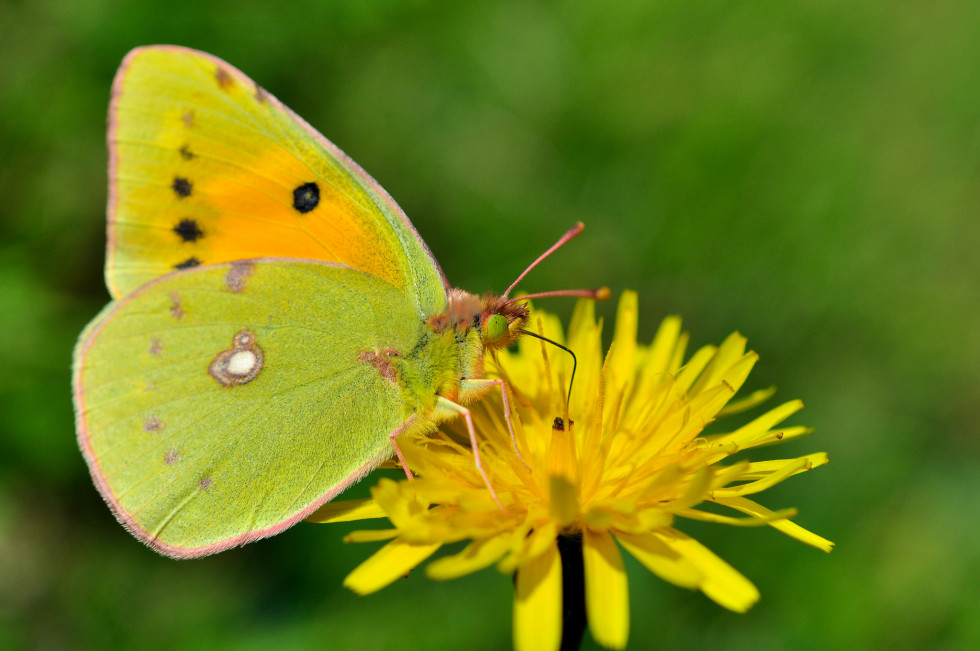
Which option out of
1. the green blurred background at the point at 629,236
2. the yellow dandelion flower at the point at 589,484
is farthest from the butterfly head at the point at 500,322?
the green blurred background at the point at 629,236

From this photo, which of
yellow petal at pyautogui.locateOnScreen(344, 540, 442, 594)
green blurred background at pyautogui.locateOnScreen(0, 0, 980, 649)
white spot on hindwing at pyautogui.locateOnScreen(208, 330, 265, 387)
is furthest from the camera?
green blurred background at pyautogui.locateOnScreen(0, 0, 980, 649)

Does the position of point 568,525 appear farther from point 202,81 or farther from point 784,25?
point 784,25

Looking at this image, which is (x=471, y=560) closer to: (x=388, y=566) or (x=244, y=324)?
(x=388, y=566)

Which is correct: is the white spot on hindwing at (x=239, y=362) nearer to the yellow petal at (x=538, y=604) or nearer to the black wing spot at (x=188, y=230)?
the black wing spot at (x=188, y=230)

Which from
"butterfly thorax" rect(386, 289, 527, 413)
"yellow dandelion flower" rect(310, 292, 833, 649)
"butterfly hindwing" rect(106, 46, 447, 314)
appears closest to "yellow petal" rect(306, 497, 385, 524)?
"yellow dandelion flower" rect(310, 292, 833, 649)

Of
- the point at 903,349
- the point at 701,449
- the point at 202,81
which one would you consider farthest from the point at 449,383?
the point at 903,349

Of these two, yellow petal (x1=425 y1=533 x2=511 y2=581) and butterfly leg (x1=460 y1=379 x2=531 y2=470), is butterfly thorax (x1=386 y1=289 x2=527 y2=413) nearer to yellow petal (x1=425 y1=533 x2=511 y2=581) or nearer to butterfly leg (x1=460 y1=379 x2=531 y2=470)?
butterfly leg (x1=460 y1=379 x2=531 y2=470)

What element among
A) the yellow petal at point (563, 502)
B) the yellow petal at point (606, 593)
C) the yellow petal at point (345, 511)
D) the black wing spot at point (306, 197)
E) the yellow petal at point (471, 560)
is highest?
the black wing spot at point (306, 197)
